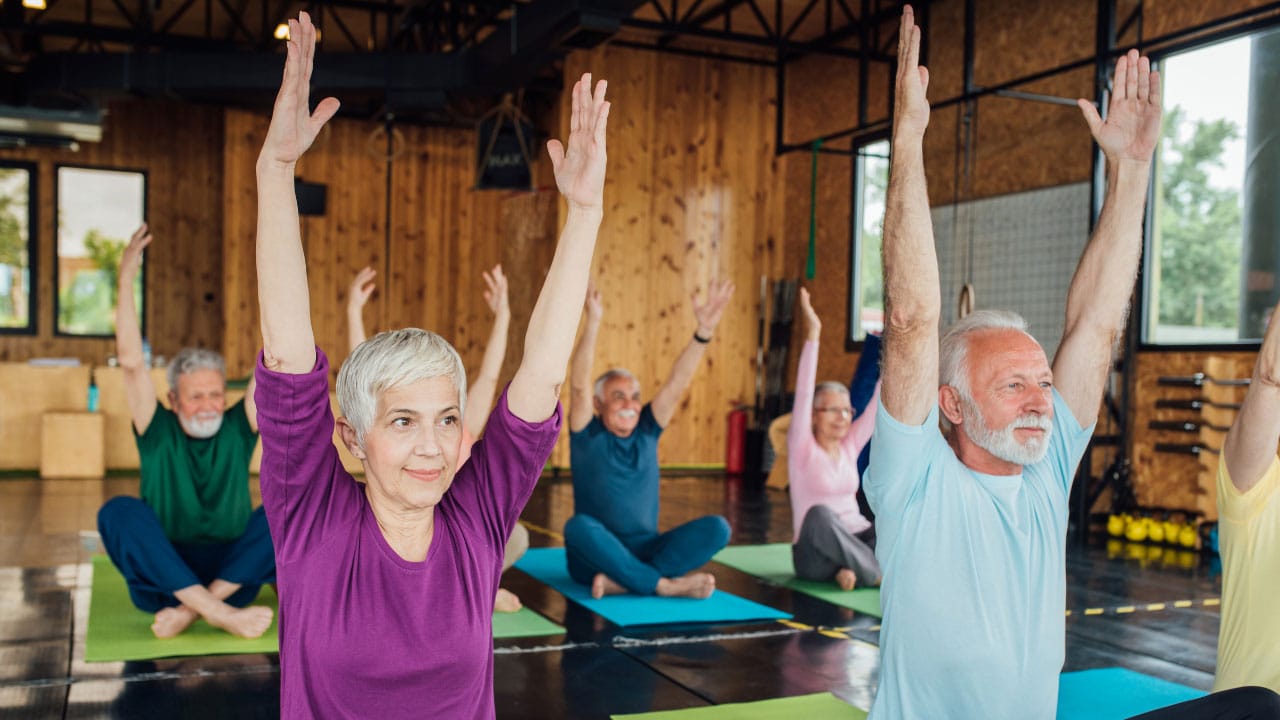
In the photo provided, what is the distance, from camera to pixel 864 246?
9008mm

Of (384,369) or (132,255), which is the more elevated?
(132,255)

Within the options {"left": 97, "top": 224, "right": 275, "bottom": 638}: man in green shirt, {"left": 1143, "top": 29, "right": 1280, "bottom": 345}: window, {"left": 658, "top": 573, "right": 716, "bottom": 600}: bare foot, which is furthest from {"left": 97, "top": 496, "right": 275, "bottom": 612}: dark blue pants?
{"left": 1143, "top": 29, "right": 1280, "bottom": 345}: window

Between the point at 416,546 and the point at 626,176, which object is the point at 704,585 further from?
the point at 626,176

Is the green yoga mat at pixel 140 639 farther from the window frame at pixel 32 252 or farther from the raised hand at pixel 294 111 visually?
the window frame at pixel 32 252

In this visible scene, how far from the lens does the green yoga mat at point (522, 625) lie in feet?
11.8

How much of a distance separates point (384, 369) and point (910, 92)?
33.0 inches

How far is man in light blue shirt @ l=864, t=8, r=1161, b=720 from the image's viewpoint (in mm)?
1546

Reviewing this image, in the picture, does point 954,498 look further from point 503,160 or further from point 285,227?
point 503,160

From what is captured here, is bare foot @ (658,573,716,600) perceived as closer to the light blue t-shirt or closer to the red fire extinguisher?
the light blue t-shirt

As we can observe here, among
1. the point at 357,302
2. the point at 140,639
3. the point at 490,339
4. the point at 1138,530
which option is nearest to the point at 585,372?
the point at 490,339

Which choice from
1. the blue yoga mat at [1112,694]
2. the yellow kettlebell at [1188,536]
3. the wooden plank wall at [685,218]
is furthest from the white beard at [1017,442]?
the wooden plank wall at [685,218]

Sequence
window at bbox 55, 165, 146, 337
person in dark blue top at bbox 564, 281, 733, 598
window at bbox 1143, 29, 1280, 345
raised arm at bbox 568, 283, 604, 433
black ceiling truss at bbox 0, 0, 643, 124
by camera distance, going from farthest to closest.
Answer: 1. window at bbox 55, 165, 146, 337
2. black ceiling truss at bbox 0, 0, 643, 124
3. window at bbox 1143, 29, 1280, 345
4. person in dark blue top at bbox 564, 281, 733, 598
5. raised arm at bbox 568, 283, 604, 433

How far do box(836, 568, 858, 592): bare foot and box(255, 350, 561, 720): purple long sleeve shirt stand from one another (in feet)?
10.6

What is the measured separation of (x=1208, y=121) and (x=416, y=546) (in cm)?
611
